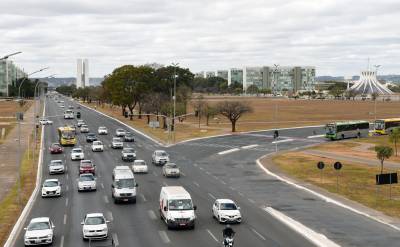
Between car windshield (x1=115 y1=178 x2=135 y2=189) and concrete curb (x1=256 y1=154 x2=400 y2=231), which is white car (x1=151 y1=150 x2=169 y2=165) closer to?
concrete curb (x1=256 y1=154 x2=400 y2=231)

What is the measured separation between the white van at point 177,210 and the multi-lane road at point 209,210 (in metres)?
0.48

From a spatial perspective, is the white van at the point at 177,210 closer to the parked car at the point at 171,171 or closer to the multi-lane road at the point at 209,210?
the multi-lane road at the point at 209,210

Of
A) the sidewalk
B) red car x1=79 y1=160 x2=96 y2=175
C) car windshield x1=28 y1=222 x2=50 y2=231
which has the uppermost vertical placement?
car windshield x1=28 y1=222 x2=50 y2=231

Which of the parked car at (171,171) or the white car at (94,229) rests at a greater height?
the white car at (94,229)

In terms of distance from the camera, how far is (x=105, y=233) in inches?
1153

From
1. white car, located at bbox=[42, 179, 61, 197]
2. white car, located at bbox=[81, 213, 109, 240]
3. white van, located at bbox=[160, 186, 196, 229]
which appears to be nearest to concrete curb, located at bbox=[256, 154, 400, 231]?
white van, located at bbox=[160, 186, 196, 229]

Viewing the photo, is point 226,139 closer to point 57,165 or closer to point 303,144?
point 303,144

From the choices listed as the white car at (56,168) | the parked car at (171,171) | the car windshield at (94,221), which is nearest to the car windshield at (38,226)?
the car windshield at (94,221)

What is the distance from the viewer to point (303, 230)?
32.0 m

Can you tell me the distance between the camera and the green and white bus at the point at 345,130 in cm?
9212

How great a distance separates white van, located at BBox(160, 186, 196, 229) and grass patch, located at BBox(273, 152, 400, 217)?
13477 millimetres

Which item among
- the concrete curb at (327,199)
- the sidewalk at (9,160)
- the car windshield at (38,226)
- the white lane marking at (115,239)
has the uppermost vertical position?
the car windshield at (38,226)

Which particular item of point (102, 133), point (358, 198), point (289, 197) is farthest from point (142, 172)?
point (102, 133)

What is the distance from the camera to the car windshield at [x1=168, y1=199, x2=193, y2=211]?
3212 centimetres
